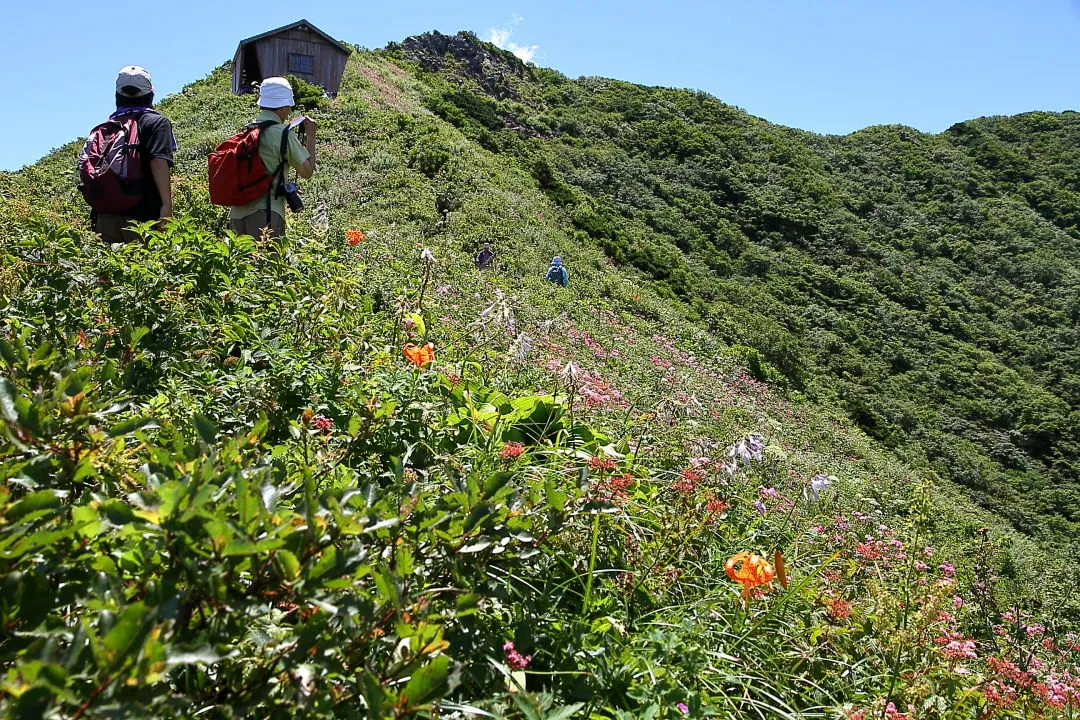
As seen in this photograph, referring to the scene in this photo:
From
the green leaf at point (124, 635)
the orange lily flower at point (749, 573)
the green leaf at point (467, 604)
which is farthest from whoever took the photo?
the orange lily flower at point (749, 573)

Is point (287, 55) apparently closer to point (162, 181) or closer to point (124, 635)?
point (162, 181)

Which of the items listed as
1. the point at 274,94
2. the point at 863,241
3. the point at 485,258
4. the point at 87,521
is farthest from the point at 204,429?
the point at 863,241

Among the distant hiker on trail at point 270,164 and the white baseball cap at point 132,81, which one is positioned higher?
the white baseball cap at point 132,81

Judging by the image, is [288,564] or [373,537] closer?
[288,564]

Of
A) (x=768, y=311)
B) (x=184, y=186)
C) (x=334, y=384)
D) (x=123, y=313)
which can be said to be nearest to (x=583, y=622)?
(x=334, y=384)

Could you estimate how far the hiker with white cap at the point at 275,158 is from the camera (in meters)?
4.39

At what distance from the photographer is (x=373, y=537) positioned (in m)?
1.51

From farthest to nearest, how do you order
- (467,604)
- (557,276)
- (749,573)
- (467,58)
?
(467,58), (557,276), (749,573), (467,604)

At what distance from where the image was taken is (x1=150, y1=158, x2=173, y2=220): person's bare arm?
4027mm

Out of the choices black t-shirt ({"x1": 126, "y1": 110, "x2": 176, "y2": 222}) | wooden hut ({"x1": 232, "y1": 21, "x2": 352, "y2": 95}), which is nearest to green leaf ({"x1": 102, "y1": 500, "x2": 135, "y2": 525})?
black t-shirt ({"x1": 126, "y1": 110, "x2": 176, "y2": 222})

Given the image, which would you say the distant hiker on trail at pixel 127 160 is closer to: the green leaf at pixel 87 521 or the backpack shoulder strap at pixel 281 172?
the backpack shoulder strap at pixel 281 172

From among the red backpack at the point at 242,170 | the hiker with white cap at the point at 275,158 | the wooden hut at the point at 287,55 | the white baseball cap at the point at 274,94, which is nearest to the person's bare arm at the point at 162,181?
the red backpack at the point at 242,170

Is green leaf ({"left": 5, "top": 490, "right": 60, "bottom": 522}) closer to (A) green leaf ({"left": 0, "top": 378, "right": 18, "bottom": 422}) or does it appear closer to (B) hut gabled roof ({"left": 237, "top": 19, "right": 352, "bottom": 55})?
(A) green leaf ({"left": 0, "top": 378, "right": 18, "bottom": 422})

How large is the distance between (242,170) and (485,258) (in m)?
7.51
